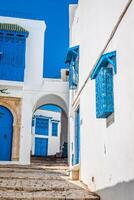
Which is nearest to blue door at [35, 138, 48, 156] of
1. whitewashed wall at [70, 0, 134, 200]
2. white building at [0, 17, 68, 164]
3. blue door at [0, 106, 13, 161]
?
white building at [0, 17, 68, 164]

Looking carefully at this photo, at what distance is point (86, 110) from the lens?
8.80 m

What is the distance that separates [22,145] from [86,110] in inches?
268

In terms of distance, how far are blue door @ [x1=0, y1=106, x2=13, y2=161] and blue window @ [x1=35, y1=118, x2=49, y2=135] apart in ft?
32.9

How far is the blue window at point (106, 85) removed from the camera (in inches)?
237

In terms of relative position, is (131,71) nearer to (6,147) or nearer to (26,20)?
(6,147)

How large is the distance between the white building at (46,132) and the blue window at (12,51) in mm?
9555

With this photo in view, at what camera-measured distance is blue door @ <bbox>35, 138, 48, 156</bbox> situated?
24.5 meters

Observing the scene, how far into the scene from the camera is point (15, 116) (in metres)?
15.3

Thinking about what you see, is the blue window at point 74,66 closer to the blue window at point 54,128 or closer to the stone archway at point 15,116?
the stone archway at point 15,116

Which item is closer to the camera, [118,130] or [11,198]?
[118,130]

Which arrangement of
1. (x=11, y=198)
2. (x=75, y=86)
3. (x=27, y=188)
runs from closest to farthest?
(x=11, y=198) → (x=27, y=188) → (x=75, y=86)

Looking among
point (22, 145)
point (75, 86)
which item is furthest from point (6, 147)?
point (75, 86)

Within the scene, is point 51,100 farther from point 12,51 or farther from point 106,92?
point 106,92

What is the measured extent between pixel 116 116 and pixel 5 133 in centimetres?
1014
